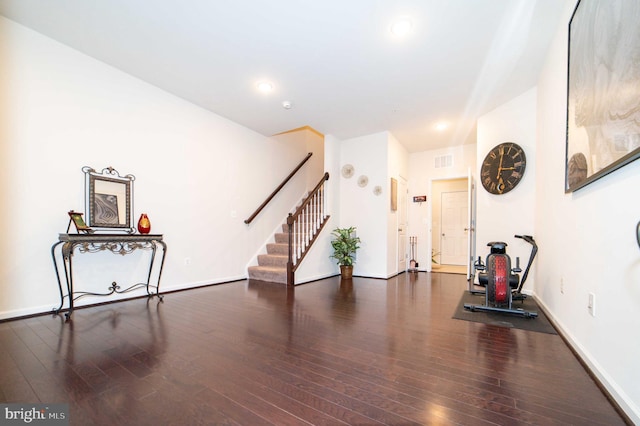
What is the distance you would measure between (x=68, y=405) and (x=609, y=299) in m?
3.02

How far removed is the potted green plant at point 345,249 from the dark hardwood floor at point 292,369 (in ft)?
7.51

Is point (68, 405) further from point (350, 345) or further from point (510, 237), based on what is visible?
point (510, 237)

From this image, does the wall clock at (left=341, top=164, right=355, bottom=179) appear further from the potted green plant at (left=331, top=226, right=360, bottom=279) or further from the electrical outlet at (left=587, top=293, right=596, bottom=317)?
the electrical outlet at (left=587, top=293, right=596, bottom=317)

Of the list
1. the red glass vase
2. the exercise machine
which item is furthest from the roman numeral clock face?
the red glass vase

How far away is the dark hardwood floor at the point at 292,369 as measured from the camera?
4.41ft

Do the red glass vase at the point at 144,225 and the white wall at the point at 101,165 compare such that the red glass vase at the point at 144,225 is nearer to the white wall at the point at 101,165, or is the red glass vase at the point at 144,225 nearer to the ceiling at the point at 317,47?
the white wall at the point at 101,165

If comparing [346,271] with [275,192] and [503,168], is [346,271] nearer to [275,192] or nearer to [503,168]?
[275,192]

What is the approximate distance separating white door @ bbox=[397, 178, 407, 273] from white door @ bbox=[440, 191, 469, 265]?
158 cm

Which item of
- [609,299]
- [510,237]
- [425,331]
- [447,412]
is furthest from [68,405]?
[510,237]

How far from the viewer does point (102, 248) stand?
120 inches

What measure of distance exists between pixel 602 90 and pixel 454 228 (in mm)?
5991

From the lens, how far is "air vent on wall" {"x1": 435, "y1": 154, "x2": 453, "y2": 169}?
634 cm

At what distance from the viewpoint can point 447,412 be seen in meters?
1.34

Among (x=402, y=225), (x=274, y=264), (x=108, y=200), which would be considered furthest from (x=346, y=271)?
(x=108, y=200)
